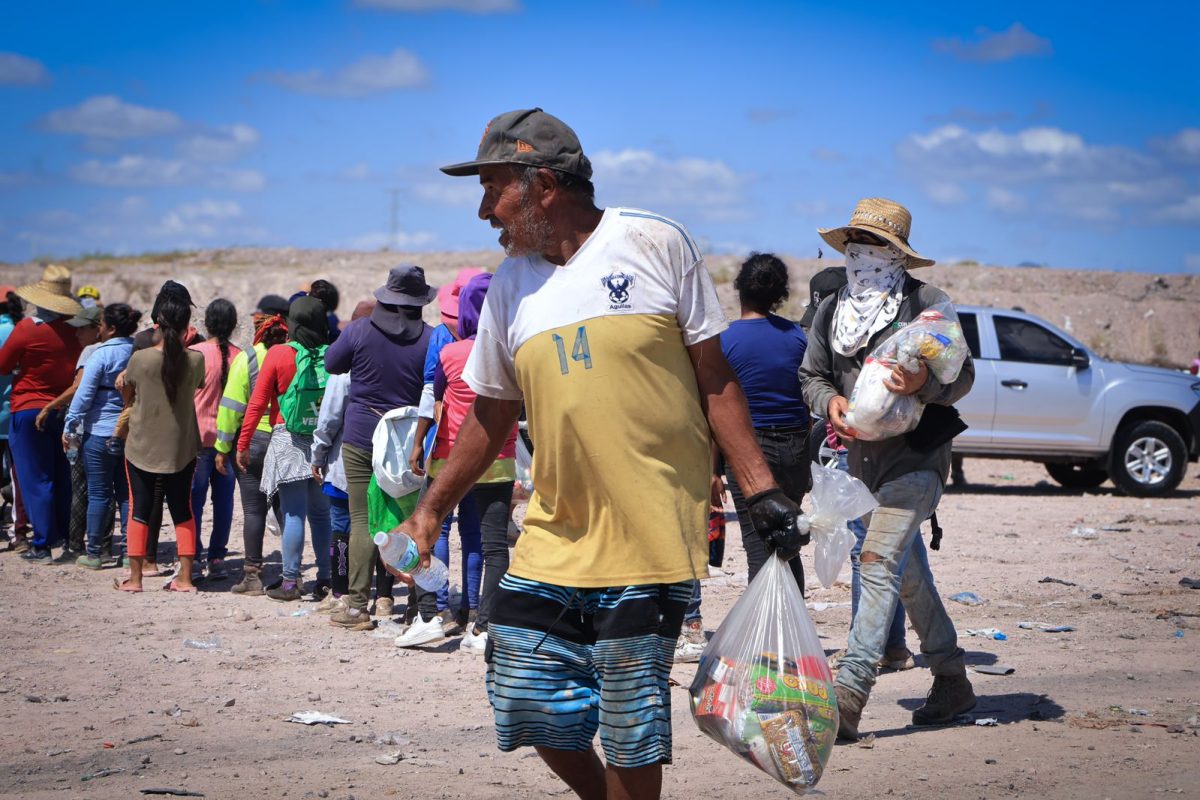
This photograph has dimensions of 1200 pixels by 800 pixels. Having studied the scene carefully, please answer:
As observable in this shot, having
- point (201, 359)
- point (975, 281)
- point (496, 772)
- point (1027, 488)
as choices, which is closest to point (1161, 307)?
point (975, 281)

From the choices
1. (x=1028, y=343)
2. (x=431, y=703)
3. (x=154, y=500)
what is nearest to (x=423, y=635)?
(x=431, y=703)

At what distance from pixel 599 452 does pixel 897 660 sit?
153 inches

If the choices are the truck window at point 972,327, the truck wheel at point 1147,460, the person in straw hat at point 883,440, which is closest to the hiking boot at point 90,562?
the person in straw hat at point 883,440

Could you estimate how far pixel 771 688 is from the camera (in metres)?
3.82

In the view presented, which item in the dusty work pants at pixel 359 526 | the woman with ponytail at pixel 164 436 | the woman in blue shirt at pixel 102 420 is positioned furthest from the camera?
the woman in blue shirt at pixel 102 420

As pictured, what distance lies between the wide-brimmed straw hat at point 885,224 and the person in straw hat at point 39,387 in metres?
7.41

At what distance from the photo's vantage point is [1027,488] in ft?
53.9

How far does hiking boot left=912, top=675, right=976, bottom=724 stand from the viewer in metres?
5.73

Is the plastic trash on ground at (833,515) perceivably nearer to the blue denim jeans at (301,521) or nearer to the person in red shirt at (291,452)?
the person in red shirt at (291,452)

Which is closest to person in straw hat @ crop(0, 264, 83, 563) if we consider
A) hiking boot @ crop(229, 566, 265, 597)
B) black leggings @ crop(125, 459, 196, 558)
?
black leggings @ crop(125, 459, 196, 558)

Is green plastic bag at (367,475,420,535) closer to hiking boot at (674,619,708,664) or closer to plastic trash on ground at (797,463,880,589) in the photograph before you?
hiking boot at (674,619,708,664)

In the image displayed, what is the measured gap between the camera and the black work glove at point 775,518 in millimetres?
3623

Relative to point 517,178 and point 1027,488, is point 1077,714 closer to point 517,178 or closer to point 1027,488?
point 517,178

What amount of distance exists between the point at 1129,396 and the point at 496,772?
Result: 12272mm
